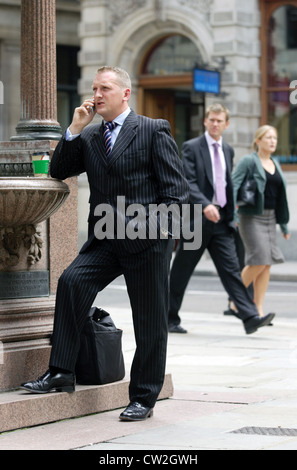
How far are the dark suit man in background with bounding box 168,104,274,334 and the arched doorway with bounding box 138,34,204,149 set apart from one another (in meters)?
11.3

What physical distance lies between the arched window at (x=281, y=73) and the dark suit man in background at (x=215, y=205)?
1038 cm

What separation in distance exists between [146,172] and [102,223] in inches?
14.4

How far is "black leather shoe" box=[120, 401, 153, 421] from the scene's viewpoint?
6.18m

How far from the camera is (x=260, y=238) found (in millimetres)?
11109

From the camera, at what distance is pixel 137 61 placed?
2259 centimetres

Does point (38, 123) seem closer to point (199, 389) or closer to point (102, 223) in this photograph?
point (102, 223)

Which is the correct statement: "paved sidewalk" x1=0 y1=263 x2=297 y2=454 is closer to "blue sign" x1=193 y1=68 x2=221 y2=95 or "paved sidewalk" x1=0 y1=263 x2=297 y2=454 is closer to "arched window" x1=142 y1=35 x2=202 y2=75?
"blue sign" x1=193 y1=68 x2=221 y2=95

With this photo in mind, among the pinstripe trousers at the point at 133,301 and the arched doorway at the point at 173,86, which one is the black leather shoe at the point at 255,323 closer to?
the pinstripe trousers at the point at 133,301

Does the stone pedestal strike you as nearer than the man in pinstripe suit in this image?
No

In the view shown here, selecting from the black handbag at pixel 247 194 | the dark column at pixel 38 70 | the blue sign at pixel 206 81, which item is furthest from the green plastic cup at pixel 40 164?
the blue sign at pixel 206 81

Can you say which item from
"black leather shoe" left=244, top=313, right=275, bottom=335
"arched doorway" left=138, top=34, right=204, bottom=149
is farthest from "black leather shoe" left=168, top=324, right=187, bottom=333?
"arched doorway" left=138, top=34, right=204, bottom=149

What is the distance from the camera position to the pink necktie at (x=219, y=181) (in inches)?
410

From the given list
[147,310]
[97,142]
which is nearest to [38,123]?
[97,142]

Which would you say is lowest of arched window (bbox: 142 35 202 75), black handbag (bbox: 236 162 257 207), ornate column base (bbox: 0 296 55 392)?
ornate column base (bbox: 0 296 55 392)
